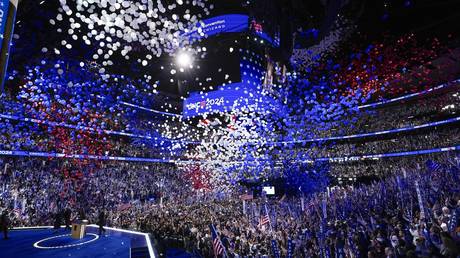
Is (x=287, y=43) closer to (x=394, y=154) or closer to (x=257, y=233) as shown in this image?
(x=257, y=233)

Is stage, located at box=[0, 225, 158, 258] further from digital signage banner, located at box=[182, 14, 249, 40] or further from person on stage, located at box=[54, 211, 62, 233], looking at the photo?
digital signage banner, located at box=[182, 14, 249, 40]

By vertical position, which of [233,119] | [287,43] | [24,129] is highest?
[233,119]

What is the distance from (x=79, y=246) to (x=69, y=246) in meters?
0.39

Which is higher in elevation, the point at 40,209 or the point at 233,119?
the point at 233,119

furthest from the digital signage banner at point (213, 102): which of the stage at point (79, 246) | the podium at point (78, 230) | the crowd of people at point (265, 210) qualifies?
the podium at point (78, 230)

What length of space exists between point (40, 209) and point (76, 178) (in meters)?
6.54

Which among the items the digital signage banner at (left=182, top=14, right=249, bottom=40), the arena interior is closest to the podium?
the arena interior

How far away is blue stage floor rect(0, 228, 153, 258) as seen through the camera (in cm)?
984

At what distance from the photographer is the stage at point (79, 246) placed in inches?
380

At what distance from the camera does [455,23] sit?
15086 millimetres

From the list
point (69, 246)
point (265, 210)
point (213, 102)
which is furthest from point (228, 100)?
point (69, 246)

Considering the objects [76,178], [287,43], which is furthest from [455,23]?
[76,178]

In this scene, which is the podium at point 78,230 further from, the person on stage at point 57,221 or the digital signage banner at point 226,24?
the digital signage banner at point 226,24

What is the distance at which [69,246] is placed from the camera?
11234mm
